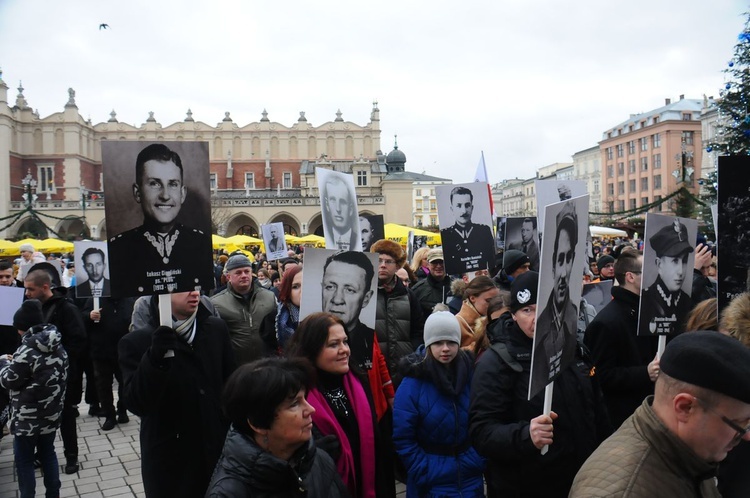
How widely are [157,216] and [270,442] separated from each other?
1424mm

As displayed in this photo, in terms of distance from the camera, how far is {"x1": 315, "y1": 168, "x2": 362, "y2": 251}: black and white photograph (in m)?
5.52

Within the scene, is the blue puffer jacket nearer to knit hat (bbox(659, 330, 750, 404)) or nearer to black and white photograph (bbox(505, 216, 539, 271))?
Result: knit hat (bbox(659, 330, 750, 404))

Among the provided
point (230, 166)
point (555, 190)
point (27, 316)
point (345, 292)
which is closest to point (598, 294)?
point (555, 190)

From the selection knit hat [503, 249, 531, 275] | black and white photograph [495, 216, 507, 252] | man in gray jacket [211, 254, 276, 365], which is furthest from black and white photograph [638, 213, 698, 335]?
black and white photograph [495, 216, 507, 252]

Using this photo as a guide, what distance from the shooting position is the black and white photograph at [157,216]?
293 cm

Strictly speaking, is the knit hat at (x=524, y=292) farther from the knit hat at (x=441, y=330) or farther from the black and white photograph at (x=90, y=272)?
the black and white photograph at (x=90, y=272)

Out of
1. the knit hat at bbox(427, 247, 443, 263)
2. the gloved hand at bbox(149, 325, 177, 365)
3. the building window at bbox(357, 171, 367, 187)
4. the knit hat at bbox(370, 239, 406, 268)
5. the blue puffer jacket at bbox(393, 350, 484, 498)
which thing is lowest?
the blue puffer jacket at bbox(393, 350, 484, 498)

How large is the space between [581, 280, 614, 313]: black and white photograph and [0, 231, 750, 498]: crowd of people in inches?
36.7

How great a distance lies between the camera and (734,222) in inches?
146

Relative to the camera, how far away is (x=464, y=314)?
4711 millimetres

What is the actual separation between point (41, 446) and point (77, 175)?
224 ft

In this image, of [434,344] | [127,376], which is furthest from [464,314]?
[127,376]

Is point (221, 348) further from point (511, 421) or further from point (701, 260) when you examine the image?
point (701, 260)

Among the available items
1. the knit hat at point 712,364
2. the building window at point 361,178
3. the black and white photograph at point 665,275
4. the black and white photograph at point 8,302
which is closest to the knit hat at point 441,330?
the black and white photograph at point 665,275
